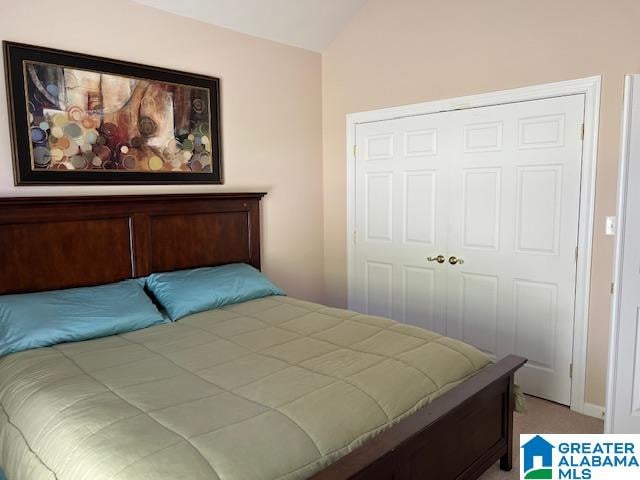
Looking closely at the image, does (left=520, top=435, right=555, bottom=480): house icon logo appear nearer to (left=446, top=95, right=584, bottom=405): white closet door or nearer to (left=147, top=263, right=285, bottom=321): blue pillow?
(left=446, top=95, right=584, bottom=405): white closet door

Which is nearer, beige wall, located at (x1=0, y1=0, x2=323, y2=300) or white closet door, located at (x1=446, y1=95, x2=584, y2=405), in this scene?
beige wall, located at (x1=0, y1=0, x2=323, y2=300)

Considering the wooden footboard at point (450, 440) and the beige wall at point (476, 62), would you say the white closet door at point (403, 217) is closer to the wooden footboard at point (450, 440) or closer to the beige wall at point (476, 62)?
the beige wall at point (476, 62)

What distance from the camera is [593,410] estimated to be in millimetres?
2814

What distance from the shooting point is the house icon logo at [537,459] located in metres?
1.88

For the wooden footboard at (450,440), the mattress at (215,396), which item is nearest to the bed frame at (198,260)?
the wooden footboard at (450,440)

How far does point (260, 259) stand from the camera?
3664mm

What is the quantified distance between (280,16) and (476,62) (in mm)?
1427

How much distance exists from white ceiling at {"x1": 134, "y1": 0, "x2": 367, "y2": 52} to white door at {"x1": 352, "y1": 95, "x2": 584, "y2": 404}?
2.75 ft

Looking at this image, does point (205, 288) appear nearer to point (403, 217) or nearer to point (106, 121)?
point (106, 121)

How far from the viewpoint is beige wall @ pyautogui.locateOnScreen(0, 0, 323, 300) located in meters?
2.61

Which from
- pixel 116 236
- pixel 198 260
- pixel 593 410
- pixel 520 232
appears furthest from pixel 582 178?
pixel 116 236

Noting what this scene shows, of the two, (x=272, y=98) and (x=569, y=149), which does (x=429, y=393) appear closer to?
(x=569, y=149)

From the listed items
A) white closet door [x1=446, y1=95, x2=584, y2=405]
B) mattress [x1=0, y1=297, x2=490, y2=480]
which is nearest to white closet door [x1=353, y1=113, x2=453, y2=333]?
white closet door [x1=446, y1=95, x2=584, y2=405]

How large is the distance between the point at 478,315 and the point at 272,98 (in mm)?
2199
